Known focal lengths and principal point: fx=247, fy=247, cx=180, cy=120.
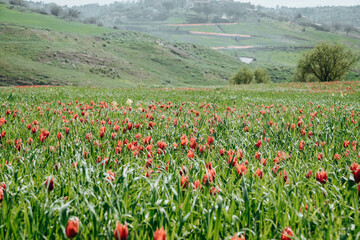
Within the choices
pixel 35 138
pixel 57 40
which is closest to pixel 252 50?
pixel 57 40

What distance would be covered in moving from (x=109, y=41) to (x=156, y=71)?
104 ft

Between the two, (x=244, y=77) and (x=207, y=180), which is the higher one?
(x=207, y=180)

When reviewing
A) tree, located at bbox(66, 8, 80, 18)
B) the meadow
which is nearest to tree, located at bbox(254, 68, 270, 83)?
the meadow

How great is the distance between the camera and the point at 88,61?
2510 inches

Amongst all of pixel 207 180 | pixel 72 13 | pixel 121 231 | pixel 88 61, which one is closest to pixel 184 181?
pixel 207 180

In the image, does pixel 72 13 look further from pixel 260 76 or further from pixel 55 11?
pixel 260 76

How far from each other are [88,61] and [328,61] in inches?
2154

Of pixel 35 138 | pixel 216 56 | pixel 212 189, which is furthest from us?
pixel 216 56

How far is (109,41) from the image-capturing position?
97.2 m

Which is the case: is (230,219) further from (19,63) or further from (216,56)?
(216,56)

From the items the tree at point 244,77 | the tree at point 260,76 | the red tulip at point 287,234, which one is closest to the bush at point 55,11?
the tree at point 244,77

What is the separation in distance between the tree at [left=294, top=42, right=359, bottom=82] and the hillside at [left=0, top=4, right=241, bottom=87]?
31.8 metres

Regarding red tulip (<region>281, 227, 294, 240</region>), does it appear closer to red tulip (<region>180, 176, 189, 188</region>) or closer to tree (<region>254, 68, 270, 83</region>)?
red tulip (<region>180, 176, 189, 188</region>)

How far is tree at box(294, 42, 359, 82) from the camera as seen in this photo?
46.7 meters
